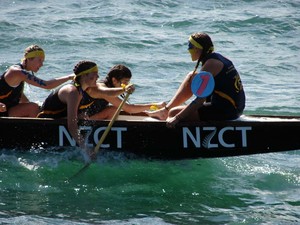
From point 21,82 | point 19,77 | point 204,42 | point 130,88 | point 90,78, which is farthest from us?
point 21,82

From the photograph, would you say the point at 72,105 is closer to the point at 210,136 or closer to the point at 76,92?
the point at 76,92

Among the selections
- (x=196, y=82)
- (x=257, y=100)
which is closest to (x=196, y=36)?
(x=196, y=82)

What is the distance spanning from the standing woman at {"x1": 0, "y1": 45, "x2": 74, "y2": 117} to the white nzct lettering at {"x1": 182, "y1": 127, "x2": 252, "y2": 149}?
1.91 m

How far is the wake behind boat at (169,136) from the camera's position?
10.4 meters

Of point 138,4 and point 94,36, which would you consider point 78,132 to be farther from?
point 138,4

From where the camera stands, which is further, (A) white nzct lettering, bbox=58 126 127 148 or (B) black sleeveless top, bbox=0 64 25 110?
(B) black sleeveless top, bbox=0 64 25 110

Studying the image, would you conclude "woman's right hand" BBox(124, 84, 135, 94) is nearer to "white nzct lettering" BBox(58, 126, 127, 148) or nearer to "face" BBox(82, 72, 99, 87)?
"face" BBox(82, 72, 99, 87)

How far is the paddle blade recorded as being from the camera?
10.1m

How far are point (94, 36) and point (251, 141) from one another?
10491mm

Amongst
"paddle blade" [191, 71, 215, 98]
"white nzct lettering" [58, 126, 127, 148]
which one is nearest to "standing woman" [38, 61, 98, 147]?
"white nzct lettering" [58, 126, 127, 148]

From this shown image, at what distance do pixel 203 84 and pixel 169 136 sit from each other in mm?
965

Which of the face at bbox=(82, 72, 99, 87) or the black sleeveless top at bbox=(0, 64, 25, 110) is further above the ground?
the face at bbox=(82, 72, 99, 87)

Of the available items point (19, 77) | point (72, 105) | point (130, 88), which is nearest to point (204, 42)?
point (130, 88)

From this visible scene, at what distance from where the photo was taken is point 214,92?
10.4 meters
